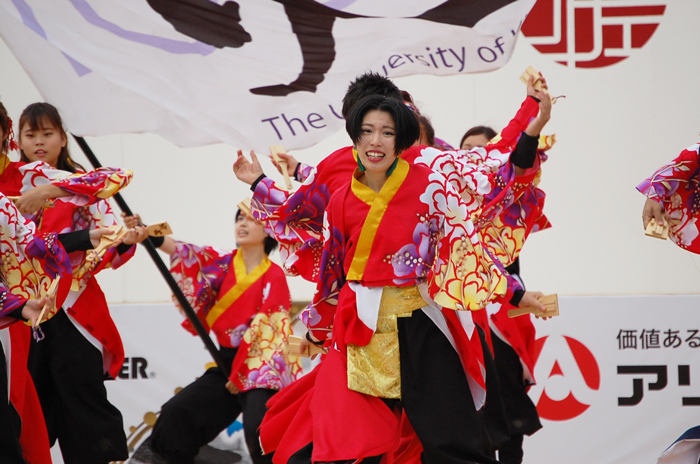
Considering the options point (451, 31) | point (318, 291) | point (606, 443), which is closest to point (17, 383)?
point (318, 291)

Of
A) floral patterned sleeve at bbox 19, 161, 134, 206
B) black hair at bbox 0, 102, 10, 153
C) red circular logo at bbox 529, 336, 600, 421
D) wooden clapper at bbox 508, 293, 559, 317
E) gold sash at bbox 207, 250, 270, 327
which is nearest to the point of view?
wooden clapper at bbox 508, 293, 559, 317

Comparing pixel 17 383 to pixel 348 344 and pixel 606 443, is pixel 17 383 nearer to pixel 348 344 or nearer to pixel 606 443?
pixel 348 344

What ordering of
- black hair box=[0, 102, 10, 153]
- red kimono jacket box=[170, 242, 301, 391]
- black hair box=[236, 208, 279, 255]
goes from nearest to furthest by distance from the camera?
black hair box=[0, 102, 10, 153]
red kimono jacket box=[170, 242, 301, 391]
black hair box=[236, 208, 279, 255]

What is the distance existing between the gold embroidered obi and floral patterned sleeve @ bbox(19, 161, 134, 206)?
4.61 feet

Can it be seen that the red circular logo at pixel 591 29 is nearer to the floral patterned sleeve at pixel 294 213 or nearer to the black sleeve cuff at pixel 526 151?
the black sleeve cuff at pixel 526 151

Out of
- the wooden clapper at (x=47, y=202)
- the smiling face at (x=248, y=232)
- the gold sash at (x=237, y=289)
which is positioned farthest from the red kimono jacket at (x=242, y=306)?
the wooden clapper at (x=47, y=202)

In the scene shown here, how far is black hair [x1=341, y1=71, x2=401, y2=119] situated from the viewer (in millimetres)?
2480

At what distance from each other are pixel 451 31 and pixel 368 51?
0.38m

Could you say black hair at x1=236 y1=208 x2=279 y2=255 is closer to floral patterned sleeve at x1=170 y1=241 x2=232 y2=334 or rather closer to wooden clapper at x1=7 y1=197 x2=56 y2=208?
floral patterned sleeve at x1=170 y1=241 x2=232 y2=334

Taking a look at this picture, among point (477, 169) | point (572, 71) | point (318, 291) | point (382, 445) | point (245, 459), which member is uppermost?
point (572, 71)

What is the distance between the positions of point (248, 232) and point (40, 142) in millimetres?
1128

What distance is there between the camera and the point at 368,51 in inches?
142

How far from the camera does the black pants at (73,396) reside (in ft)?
10.7

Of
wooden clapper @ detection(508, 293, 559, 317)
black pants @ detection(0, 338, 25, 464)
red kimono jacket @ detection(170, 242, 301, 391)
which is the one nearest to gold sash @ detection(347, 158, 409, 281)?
wooden clapper @ detection(508, 293, 559, 317)
